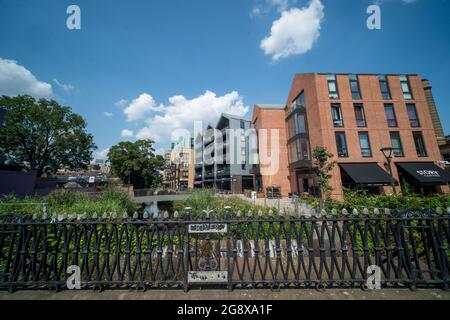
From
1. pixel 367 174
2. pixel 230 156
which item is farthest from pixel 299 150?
pixel 230 156

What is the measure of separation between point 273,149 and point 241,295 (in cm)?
2395

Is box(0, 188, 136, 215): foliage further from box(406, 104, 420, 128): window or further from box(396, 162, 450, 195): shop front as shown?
box(406, 104, 420, 128): window

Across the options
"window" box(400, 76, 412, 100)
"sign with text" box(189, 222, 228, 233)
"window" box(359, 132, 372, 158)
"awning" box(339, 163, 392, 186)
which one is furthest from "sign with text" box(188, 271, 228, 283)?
"window" box(400, 76, 412, 100)

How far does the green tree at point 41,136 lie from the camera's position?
2317cm

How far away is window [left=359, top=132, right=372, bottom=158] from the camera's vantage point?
1661 centimetres

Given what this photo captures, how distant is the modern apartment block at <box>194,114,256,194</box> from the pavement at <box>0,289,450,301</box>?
27.8 meters

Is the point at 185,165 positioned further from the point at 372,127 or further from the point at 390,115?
the point at 390,115

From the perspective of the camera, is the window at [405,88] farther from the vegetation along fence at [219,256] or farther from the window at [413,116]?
the vegetation along fence at [219,256]

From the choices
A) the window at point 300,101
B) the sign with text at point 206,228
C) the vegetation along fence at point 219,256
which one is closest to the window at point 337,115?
the window at point 300,101
